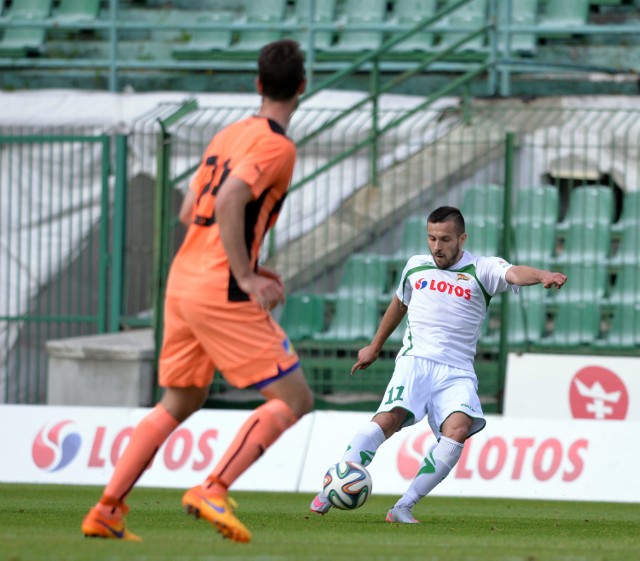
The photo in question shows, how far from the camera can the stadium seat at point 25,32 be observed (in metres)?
18.0

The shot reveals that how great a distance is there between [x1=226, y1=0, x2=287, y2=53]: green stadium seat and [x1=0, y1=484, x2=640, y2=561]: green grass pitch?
814 centimetres

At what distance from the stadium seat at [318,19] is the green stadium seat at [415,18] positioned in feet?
2.93

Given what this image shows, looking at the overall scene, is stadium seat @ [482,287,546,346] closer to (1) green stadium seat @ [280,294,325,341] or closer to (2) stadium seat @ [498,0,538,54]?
(1) green stadium seat @ [280,294,325,341]

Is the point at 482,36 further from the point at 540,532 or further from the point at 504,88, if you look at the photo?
the point at 540,532

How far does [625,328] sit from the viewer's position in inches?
513

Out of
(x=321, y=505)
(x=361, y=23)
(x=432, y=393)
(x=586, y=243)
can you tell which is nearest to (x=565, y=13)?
(x=361, y=23)

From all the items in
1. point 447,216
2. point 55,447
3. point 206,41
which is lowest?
point 55,447

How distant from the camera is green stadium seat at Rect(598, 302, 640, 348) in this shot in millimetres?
12969

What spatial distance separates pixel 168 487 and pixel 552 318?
4630mm

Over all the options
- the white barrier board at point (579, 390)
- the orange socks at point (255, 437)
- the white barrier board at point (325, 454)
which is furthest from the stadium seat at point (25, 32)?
the orange socks at point (255, 437)

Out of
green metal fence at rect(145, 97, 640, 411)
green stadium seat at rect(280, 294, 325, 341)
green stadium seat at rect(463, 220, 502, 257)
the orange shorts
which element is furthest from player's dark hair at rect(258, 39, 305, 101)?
green stadium seat at rect(463, 220, 502, 257)

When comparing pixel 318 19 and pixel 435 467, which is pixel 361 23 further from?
pixel 435 467

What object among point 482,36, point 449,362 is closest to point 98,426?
point 449,362

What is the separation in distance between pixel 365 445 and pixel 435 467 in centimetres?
41
